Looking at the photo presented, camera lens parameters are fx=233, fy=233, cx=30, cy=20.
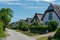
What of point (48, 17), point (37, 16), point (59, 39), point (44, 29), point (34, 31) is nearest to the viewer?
point (59, 39)

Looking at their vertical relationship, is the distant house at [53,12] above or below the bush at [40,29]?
above

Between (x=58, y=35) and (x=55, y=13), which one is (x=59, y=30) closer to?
(x=58, y=35)

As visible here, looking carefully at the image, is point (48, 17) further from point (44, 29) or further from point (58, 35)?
point (58, 35)

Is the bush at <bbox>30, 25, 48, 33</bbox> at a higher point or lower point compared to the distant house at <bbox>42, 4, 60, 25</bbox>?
lower

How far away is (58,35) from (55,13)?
27.1 meters

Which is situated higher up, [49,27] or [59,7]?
[59,7]

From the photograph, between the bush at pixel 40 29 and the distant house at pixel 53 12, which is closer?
the bush at pixel 40 29

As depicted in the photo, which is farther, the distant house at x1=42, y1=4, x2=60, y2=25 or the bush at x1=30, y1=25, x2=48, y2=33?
the distant house at x1=42, y1=4, x2=60, y2=25

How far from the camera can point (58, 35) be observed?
32.6 metres

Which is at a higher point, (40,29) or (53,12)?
(53,12)

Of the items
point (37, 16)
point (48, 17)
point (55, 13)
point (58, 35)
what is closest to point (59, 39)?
point (58, 35)

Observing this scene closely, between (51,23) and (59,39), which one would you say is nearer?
(59,39)

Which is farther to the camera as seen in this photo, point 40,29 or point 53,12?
point 53,12

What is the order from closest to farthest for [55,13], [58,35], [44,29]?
[58,35]
[44,29]
[55,13]
